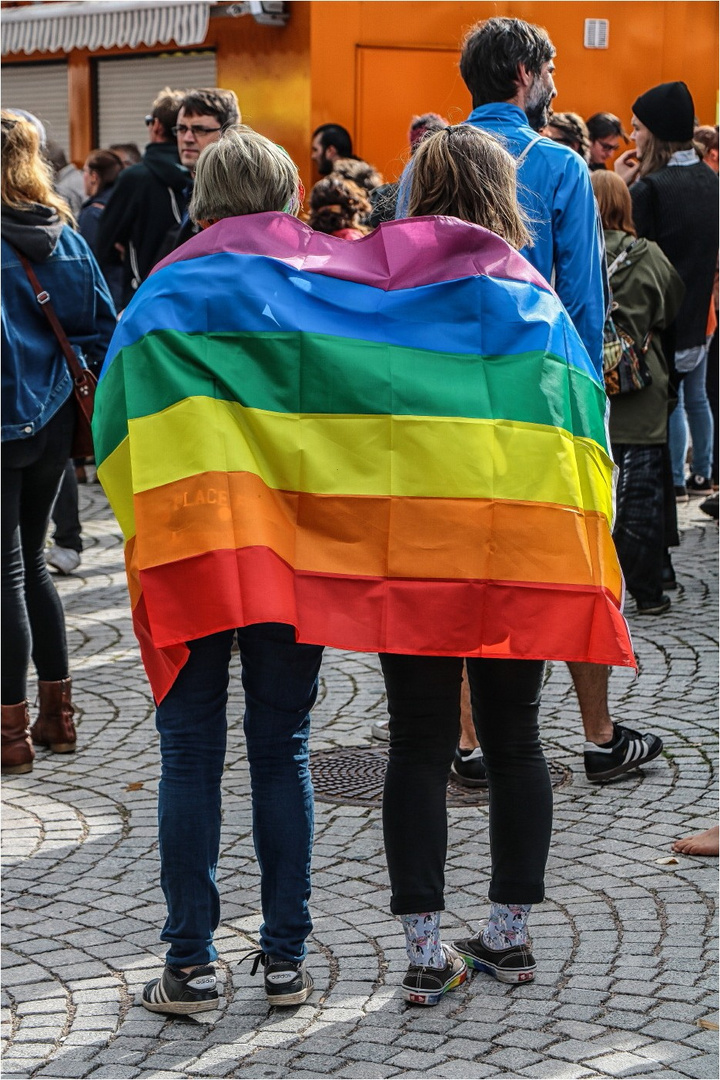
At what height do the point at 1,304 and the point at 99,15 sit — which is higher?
the point at 99,15

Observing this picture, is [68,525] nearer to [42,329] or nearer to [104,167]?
[42,329]

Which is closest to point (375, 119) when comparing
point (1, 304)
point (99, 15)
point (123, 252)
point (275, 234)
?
point (99, 15)

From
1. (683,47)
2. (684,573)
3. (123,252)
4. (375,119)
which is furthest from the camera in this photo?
(683,47)

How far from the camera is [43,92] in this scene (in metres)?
18.6

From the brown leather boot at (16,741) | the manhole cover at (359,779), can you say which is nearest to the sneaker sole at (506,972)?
the manhole cover at (359,779)

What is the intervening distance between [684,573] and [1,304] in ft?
14.6

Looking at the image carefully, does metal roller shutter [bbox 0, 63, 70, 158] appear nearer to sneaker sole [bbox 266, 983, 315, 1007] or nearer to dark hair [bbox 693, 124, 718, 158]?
dark hair [bbox 693, 124, 718, 158]

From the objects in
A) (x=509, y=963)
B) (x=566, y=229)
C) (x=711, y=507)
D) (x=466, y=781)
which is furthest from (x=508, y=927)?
(x=711, y=507)

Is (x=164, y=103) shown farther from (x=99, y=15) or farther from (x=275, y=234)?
A: (x=99, y=15)

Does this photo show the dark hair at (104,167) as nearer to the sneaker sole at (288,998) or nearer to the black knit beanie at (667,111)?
the black knit beanie at (667,111)

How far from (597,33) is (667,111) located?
7759 millimetres

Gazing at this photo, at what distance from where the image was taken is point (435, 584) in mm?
3590

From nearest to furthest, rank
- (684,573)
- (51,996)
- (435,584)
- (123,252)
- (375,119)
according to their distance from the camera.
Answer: (435,584), (51,996), (684,573), (123,252), (375,119)

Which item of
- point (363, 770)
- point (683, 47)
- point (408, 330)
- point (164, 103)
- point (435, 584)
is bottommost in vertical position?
point (363, 770)
